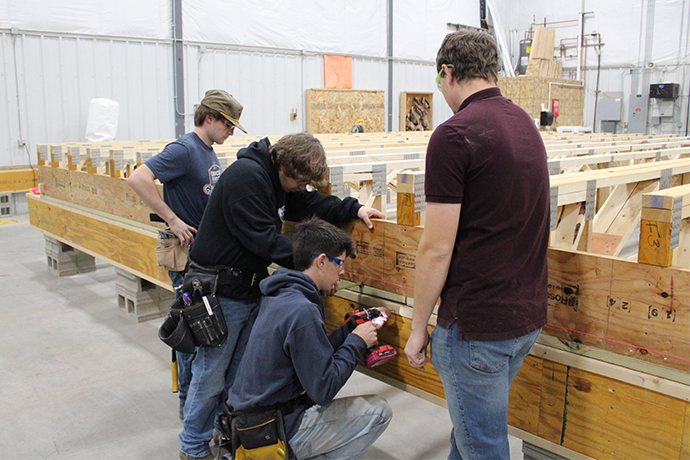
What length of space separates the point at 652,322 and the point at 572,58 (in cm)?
2116

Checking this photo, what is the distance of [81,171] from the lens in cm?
639

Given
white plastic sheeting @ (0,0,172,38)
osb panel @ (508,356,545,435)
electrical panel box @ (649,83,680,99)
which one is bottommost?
osb panel @ (508,356,545,435)

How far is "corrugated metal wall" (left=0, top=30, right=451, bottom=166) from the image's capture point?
11.7m

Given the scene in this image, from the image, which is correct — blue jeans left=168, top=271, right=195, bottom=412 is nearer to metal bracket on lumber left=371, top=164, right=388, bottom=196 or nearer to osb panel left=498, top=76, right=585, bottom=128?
metal bracket on lumber left=371, top=164, right=388, bottom=196

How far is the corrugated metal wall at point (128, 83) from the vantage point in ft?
38.4

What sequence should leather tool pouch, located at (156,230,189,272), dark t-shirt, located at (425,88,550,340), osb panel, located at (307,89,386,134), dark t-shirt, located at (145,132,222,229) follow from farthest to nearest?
1. osb panel, located at (307,89,386,134)
2. leather tool pouch, located at (156,230,189,272)
3. dark t-shirt, located at (145,132,222,229)
4. dark t-shirt, located at (425,88,550,340)

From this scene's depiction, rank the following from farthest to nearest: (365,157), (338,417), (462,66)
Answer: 1. (365,157)
2. (338,417)
3. (462,66)

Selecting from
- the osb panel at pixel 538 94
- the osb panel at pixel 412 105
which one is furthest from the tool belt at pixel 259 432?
the osb panel at pixel 412 105

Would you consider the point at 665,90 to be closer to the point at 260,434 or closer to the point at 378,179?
the point at 378,179

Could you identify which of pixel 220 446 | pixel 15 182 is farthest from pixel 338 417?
pixel 15 182

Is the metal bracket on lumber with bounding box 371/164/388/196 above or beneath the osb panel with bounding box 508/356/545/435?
above

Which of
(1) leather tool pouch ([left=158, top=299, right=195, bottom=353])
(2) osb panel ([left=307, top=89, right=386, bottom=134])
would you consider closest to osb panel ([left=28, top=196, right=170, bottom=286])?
(1) leather tool pouch ([left=158, top=299, right=195, bottom=353])

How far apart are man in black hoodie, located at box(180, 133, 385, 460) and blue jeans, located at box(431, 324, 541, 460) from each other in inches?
47.2

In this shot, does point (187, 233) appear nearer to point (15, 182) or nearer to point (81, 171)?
point (81, 171)
